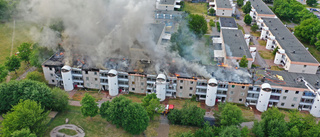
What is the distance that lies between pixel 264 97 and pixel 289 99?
4.55 metres

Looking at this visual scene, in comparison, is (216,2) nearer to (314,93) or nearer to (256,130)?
(314,93)

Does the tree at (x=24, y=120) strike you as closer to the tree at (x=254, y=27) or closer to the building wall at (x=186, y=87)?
the building wall at (x=186, y=87)

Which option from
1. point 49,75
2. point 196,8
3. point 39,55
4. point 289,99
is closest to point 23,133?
point 49,75

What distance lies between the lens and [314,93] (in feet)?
122

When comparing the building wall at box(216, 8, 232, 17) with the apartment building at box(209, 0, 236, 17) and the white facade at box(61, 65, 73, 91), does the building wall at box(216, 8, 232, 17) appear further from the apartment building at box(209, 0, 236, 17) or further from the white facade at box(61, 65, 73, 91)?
the white facade at box(61, 65, 73, 91)

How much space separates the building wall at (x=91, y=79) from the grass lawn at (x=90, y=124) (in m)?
6.43

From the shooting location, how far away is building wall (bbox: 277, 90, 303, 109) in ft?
125

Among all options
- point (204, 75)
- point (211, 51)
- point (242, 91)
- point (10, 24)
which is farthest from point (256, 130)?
point (10, 24)

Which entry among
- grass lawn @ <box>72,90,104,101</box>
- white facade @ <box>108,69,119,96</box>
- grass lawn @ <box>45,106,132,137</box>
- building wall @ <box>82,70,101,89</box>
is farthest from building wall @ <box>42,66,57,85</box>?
white facade @ <box>108,69,119,96</box>

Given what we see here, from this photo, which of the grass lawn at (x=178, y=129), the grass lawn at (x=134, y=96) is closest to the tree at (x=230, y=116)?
the grass lawn at (x=178, y=129)

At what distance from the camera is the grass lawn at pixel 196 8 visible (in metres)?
89.8

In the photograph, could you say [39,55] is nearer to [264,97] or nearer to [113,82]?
[113,82]

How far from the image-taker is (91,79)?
4269cm

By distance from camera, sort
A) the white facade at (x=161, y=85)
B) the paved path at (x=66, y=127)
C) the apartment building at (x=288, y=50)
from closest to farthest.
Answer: the paved path at (x=66, y=127)
the white facade at (x=161, y=85)
the apartment building at (x=288, y=50)
